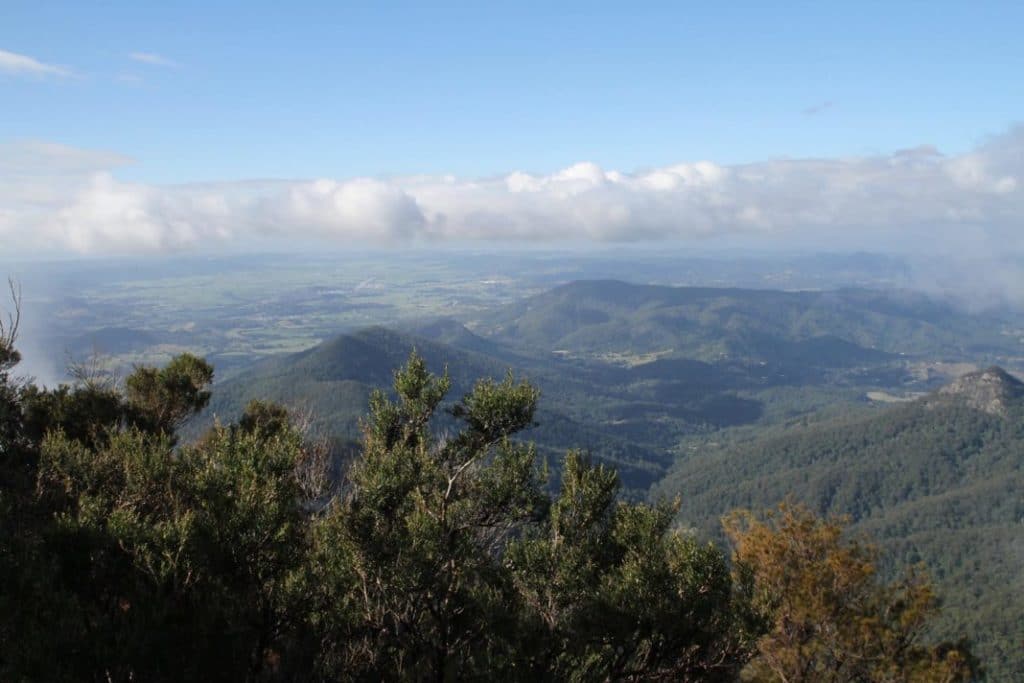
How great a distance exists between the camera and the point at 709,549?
14398mm

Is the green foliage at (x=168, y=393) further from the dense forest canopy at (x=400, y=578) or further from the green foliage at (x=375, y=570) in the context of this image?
the green foliage at (x=375, y=570)

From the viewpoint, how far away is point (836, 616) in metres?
19.6

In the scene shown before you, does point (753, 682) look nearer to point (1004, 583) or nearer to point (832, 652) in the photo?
point (832, 652)

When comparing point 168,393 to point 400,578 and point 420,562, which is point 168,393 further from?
point 420,562

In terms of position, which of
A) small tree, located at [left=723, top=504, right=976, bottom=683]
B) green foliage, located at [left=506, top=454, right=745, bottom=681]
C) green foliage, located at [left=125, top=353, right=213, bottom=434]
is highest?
green foliage, located at [left=125, top=353, right=213, bottom=434]

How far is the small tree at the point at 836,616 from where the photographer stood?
18.6 m

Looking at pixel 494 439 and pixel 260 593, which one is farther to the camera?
pixel 494 439

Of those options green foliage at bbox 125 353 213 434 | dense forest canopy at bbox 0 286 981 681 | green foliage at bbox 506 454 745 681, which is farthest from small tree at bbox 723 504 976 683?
green foliage at bbox 125 353 213 434

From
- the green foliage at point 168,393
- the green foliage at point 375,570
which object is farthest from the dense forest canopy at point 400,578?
the green foliage at point 168,393

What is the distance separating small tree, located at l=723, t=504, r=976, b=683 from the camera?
1861 centimetres

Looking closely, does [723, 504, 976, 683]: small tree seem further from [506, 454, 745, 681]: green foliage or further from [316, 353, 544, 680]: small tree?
[316, 353, 544, 680]: small tree

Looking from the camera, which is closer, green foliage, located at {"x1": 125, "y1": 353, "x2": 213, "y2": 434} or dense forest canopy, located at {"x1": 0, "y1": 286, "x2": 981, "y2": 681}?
dense forest canopy, located at {"x1": 0, "y1": 286, "x2": 981, "y2": 681}

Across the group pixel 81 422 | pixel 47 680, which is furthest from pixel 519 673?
pixel 81 422

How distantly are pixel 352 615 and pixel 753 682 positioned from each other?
1355cm
